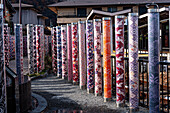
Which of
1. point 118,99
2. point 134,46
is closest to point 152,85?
point 134,46

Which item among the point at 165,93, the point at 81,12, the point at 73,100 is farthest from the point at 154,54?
the point at 81,12

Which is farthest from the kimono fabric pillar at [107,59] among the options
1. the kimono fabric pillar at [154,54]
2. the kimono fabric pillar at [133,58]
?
the kimono fabric pillar at [154,54]

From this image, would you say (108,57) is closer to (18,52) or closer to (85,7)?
(18,52)

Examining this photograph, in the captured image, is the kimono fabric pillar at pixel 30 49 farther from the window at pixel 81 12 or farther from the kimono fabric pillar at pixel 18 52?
the window at pixel 81 12

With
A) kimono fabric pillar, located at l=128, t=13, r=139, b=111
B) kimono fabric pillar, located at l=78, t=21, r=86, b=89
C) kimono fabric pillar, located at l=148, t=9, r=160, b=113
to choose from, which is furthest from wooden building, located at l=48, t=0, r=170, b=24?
kimono fabric pillar, located at l=148, t=9, r=160, b=113

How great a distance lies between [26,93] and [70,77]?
462 centimetres

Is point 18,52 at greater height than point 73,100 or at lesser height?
greater

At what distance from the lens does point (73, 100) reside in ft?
Answer: 24.5

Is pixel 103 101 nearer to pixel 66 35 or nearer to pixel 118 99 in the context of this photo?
pixel 118 99

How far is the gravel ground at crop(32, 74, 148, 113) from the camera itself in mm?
6316

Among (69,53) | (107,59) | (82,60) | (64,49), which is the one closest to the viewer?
(107,59)

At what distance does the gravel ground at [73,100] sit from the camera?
6316mm

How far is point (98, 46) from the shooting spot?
772 centimetres

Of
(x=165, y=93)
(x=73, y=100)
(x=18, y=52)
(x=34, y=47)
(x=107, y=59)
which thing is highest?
(x=34, y=47)
